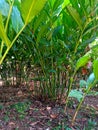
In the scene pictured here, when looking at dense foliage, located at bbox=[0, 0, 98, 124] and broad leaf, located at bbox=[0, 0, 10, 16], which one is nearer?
broad leaf, located at bbox=[0, 0, 10, 16]

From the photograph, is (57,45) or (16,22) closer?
(16,22)

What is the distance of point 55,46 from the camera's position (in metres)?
1.90

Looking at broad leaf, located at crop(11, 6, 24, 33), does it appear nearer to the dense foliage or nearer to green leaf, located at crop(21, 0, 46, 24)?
the dense foliage

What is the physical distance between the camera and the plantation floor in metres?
1.83

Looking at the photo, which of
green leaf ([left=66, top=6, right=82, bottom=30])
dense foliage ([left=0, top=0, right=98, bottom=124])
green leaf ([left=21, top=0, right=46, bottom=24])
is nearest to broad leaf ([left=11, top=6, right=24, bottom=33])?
dense foliage ([left=0, top=0, right=98, bottom=124])

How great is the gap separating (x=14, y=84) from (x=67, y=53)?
0.78 meters

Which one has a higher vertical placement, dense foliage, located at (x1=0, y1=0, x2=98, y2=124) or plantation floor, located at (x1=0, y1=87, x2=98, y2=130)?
dense foliage, located at (x1=0, y1=0, x2=98, y2=124)

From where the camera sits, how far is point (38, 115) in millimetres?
1951

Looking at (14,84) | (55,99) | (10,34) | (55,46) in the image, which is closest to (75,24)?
(55,46)

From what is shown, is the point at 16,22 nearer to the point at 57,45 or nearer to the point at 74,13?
the point at 74,13

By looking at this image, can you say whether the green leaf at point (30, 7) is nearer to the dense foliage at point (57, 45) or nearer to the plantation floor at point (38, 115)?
the dense foliage at point (57, 45)

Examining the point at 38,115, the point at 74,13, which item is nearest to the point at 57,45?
the point at 74,13

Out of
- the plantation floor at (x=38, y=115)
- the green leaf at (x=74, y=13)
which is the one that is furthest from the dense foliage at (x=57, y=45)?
the plantation floor at (x=38, y=115)

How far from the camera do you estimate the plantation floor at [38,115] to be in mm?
1827
